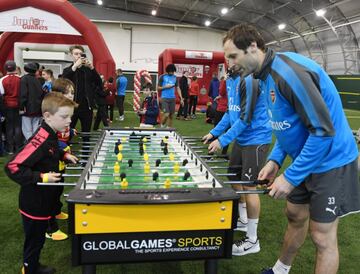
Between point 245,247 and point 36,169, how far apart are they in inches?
72.7

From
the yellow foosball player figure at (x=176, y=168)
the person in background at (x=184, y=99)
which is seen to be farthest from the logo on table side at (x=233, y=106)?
the person in background at (x=184, y=99)

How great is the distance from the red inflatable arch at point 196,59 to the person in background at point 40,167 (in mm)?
11156

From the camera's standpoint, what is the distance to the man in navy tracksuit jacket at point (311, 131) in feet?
6.03

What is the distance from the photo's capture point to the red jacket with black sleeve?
7.20 feet

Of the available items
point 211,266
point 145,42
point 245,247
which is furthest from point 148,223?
point 145,42

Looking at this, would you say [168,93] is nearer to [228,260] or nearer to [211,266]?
[228,260]

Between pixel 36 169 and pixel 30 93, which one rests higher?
pixel 30 93

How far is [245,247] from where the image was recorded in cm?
313

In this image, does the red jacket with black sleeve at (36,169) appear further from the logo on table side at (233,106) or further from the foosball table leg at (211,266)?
the logo on table side at (233,106)

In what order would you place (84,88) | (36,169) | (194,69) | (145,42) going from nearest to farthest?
(36,169) → (84,88) → (194,69) → (145,42)

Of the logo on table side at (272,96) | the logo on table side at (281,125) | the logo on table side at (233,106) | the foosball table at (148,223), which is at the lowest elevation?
the foosball table at (148,223)

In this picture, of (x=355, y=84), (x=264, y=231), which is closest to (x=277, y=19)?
(x=355, y=84)

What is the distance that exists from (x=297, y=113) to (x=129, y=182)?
1049 millimetres

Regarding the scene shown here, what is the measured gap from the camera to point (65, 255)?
299 cm
